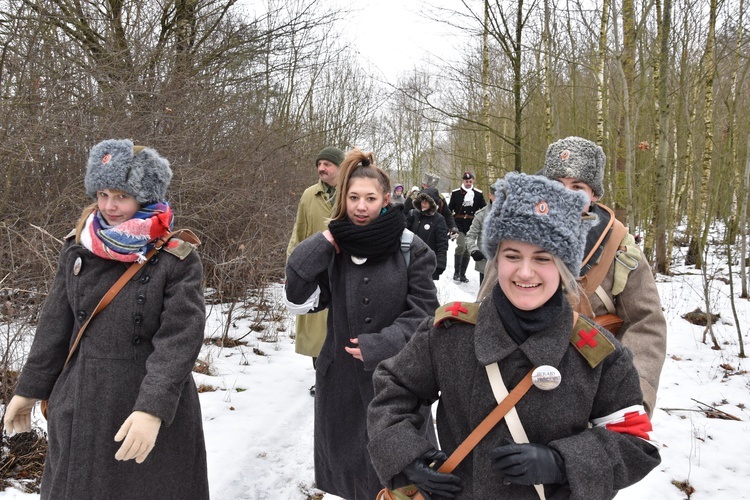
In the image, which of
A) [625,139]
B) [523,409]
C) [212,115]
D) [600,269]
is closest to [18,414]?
[523,409]

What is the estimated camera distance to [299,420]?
14.6 feet

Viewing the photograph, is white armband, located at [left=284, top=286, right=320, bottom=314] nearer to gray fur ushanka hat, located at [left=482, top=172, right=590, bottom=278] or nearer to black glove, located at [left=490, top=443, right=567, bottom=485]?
gray fur ushanka hat, located at [left=482, top=172, right=590, bottom=278]

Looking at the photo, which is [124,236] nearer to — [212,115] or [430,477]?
[430,477]

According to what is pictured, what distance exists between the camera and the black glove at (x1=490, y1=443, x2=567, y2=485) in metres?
1.30

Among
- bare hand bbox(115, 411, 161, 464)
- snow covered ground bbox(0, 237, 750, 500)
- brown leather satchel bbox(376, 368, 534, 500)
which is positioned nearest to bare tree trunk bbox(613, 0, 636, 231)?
snow covered ground bbox(0, 237, 750, 500)

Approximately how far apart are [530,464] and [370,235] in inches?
57.4

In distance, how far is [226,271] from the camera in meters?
7.25

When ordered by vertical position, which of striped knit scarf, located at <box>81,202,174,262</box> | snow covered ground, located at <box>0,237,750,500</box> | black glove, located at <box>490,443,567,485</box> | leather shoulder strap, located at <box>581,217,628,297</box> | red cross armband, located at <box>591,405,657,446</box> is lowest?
snow covered ground, located at <box>0,237,750,500</box>

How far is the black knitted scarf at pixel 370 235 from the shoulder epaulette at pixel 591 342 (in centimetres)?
126

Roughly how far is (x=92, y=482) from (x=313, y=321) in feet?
8.46

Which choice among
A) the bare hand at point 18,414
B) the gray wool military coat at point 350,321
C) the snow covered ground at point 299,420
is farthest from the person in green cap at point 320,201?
the bare hand at point 18,414

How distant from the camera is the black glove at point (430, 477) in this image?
4.73 ft

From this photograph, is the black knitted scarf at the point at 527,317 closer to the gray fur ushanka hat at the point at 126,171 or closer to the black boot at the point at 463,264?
the gray fur ushanka hat at the point at 126,171

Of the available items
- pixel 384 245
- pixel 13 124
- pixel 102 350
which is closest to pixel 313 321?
pixel 384 245
